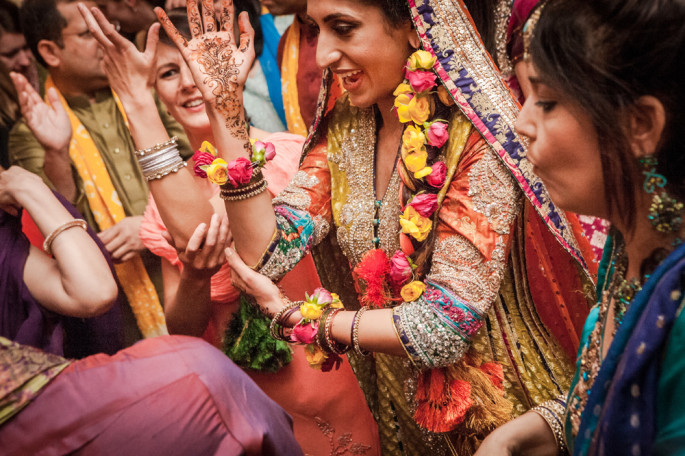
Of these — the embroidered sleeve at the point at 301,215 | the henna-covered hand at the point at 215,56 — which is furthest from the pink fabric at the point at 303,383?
the henna-covered hand at the point at 215,56

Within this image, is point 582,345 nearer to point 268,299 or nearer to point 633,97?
point 633,97

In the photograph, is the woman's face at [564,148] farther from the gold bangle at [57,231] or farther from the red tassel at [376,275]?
the gold bangle at [57,231]

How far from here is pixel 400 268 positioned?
139 centimetres

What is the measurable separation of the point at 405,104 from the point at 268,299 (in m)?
0.55

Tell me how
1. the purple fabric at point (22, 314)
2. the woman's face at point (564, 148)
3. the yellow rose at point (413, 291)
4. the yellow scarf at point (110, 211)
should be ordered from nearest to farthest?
1. the woman's face at point (564, 148)
2. the purple fabric at point (22, 314)
3. the yellow rose at point (413, 291)
4. the yellow scarf at point (110, 211)

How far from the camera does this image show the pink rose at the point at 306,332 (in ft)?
4.50

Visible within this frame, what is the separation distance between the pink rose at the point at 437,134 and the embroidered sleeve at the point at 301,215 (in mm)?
357

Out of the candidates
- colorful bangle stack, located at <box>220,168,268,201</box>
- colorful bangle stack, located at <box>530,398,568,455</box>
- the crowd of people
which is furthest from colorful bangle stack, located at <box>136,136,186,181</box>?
colorful bangle stack, located at <box>530,398,568,455</box>

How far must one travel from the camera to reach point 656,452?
780 millimetres

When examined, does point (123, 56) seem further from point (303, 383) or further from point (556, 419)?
point (556, 419)

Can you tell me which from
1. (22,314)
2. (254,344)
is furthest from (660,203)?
(22,314)

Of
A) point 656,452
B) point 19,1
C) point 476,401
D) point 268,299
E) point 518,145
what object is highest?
point 19,1

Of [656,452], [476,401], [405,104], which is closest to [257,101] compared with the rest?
[405,104]

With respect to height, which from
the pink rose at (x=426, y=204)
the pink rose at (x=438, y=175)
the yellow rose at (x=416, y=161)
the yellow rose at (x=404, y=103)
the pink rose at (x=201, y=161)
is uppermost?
the yellow rose at (x=404, y=103)
